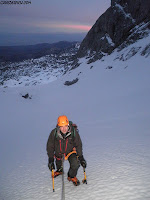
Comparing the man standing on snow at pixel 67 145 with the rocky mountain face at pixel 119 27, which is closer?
the man standing on snow at pixel 67 145

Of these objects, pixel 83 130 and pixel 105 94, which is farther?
pixel 105 94

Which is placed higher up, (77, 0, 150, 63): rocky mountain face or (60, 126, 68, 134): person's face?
(77, 0, 150, 63): rocky mountain face

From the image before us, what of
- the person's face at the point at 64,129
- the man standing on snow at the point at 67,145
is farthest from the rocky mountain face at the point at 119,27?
the person's face at the point at 64,129

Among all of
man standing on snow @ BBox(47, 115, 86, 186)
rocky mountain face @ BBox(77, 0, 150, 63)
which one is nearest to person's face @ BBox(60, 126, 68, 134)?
man standing on snow @ BBox(47, 115, 86, 186)

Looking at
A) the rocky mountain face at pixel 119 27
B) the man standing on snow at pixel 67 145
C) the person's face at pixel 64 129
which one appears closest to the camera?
the person's face at pixel 64 129

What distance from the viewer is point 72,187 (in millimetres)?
5191

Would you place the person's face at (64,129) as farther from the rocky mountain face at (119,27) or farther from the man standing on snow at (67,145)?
the rocky mountain face at (119,27)

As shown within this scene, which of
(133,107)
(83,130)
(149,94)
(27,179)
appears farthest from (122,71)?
(27,179)

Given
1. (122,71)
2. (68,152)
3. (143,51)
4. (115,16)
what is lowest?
(68,152)

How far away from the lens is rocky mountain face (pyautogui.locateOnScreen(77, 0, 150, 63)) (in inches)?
1434

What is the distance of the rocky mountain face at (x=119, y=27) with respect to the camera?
120 feet

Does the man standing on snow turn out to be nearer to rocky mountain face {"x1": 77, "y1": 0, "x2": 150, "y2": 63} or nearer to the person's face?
the person's face

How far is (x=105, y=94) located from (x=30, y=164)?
19177 mm

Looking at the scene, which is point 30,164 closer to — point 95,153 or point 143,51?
point 95,153
